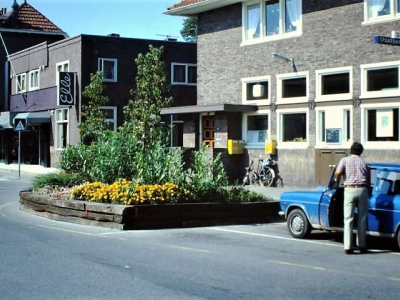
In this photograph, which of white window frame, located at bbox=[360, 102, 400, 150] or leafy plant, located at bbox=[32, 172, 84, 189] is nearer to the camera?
leafy plant, located at bbox=[32, 172, 84, 189]

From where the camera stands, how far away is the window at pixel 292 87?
71.9 feet

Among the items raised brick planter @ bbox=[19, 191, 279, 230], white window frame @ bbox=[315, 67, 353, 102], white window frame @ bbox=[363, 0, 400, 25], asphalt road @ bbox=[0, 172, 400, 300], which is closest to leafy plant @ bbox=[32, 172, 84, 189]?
raised brick planter @ bbox=[19, 191, 279, 230]

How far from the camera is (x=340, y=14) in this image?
67.5ft

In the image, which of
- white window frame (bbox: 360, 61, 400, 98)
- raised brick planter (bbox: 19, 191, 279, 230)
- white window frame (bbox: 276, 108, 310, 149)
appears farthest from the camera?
white window frame (bbox: 276, 108, 310, 149)

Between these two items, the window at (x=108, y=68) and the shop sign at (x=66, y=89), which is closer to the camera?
the shop sign at (x=66, y=89)

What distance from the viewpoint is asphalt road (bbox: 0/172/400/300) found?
7453 mm

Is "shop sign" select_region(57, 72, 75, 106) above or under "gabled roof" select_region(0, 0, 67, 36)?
under

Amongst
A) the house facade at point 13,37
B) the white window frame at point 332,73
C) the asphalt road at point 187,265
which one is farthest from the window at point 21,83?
the asphalt road at point 187,265

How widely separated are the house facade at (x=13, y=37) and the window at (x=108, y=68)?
1030 centimetres

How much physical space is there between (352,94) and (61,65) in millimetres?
20974

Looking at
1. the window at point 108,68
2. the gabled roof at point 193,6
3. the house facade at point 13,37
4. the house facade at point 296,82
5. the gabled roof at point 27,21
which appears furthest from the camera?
the gabled roof at point 27,21

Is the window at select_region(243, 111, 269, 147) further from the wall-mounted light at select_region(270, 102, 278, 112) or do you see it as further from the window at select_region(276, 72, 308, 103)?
the window at select_region(276, 72, 308, 103)

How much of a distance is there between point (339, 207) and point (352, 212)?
0.88 metres

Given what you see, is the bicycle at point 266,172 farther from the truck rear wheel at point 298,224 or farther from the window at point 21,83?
the window at point 21,83
